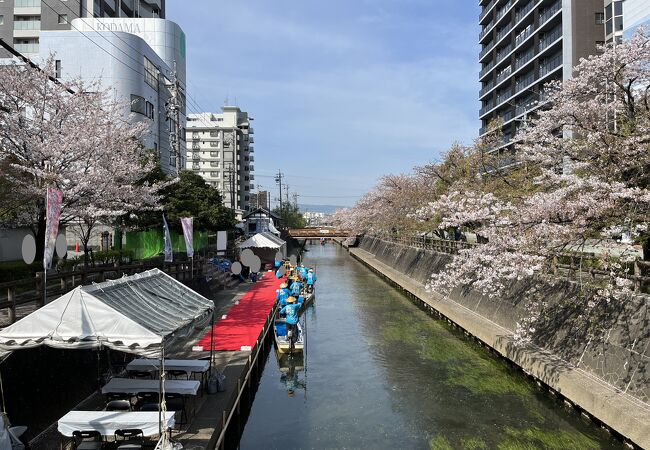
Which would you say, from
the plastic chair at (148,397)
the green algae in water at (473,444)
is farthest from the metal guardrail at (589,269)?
the plastic chair at (148,397)

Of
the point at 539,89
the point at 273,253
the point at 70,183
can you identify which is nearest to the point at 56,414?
the point at 70,183

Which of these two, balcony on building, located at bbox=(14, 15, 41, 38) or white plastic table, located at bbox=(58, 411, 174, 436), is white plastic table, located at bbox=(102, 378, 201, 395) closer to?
white plastic table, located at bbox=(58, 411, 174, 436)

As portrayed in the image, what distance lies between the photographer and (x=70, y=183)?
66.1 ft

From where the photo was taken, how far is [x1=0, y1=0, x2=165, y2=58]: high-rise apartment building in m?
52.0

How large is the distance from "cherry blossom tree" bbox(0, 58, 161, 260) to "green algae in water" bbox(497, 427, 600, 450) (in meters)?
16.1

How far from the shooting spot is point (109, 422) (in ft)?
30.7

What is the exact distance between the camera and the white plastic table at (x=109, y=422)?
9.27 metres

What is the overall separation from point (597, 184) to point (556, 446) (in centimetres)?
622

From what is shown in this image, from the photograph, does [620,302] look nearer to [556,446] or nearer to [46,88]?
[556,446]

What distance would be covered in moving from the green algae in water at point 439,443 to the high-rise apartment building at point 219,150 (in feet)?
315

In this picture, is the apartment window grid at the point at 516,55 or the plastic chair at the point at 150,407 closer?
the plastic chair at the point at 150,407

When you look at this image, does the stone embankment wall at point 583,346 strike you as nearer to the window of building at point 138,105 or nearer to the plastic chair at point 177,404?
the plastic chair at point 177,404

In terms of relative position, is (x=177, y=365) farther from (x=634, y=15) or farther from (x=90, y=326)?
(x=634, y=15)

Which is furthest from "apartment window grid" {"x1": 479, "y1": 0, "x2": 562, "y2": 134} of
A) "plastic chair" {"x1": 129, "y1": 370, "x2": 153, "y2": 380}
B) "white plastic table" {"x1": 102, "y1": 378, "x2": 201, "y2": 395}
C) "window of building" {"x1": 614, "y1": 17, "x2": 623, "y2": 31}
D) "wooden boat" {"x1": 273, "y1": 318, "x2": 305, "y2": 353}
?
"white plastic table" {"x1": 102, "y1": 378, "x2": 201, "y2": 395}
